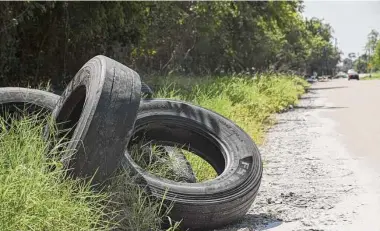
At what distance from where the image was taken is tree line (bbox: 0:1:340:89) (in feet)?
35.0

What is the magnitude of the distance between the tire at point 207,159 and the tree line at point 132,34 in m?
4.89

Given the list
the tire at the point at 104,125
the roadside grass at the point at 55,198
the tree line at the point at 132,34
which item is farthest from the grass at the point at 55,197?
the tree line at the point at 132,34

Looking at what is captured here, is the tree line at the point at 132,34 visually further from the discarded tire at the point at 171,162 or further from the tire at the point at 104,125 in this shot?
the tire at the point at 104,125

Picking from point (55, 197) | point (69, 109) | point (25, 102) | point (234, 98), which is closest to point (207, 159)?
point (69, 109)

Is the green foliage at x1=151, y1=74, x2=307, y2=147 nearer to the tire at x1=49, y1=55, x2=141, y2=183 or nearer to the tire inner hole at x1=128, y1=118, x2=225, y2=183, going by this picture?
the tire inner hole at x1=128, y1=118, x2=225, y2=183

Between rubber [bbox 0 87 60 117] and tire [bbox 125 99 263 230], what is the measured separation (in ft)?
2.78

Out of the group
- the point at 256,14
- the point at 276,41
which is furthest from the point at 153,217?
the point at 276,41

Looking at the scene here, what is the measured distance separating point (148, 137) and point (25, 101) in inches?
47.0

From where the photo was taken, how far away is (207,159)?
568cm

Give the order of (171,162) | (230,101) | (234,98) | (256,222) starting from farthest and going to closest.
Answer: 1. (234,98)
2. (230,101)
3. (171,162)
4. (256,222)

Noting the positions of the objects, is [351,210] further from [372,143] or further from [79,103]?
[372,143]

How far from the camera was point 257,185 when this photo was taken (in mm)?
4898

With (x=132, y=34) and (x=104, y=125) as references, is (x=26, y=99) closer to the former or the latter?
(x=104, y=125)

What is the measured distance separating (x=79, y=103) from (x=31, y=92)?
934 millimetres
